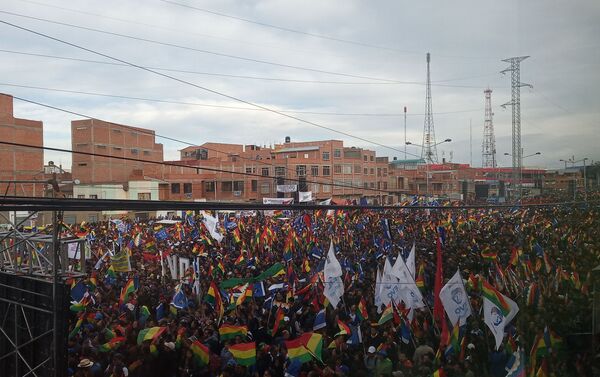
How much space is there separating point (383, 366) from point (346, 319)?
2.06m

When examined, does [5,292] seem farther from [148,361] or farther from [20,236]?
[148,361]

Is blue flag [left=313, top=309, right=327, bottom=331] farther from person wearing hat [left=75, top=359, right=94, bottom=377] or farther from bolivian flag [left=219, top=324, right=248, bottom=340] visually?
person wearing hat [left=75, top=359, right=94, bottom=377]

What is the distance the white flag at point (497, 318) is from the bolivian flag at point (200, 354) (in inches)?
152

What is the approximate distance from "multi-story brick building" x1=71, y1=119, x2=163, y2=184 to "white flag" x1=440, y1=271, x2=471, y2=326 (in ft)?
111

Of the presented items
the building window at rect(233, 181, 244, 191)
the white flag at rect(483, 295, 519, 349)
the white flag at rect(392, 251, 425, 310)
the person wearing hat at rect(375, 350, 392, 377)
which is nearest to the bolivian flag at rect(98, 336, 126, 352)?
the person wearing hat at rect(375, 350, 392, 377)

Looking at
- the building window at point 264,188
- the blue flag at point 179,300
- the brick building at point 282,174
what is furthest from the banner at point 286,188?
the blue flag at point 179,300

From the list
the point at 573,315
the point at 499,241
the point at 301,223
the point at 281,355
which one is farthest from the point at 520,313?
the point at 301,223

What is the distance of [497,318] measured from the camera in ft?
22.4

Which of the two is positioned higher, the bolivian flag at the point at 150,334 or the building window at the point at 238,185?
the building window at the point at 238,185

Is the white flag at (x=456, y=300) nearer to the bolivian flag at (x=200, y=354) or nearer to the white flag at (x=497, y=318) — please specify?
the white flag at (x=497, y=318)

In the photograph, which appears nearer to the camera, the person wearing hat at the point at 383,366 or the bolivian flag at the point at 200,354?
the person wearing hat at the point at 383,366

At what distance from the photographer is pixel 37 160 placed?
3547 cm

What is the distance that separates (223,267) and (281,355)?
20.0ft

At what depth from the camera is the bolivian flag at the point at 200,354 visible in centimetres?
693
